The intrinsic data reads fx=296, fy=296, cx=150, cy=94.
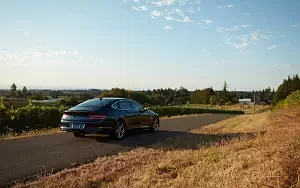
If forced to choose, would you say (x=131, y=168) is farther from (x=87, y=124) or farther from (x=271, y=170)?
(x=87, y=124)

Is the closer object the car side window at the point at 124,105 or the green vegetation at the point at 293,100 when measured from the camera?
the car side window at the point at 124,105

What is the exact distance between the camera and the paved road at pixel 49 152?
630 cm

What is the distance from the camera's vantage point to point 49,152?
26.9ft

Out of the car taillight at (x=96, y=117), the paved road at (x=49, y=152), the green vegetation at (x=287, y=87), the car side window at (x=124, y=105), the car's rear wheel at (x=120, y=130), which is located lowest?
the paved road at (x=49, y=152)

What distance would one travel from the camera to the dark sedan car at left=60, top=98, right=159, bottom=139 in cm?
975

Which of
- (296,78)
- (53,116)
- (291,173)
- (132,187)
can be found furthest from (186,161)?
(296,78)

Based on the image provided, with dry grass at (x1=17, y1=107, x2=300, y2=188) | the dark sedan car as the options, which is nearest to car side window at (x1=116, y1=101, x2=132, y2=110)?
the dark sedan car

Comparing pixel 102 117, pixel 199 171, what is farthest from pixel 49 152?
pixel 199 171

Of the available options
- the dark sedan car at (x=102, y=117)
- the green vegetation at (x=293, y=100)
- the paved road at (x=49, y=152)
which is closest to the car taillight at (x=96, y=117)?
the dark sedan car at (x=102, y=117)

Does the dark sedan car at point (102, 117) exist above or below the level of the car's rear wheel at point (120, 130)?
above

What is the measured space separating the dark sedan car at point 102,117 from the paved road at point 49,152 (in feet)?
1.46

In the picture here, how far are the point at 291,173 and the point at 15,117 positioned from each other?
A: 1504cm

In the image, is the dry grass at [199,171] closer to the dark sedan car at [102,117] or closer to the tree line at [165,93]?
the dark sedan car at [102,117]

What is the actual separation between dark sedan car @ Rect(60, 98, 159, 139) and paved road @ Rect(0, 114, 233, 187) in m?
0.45
